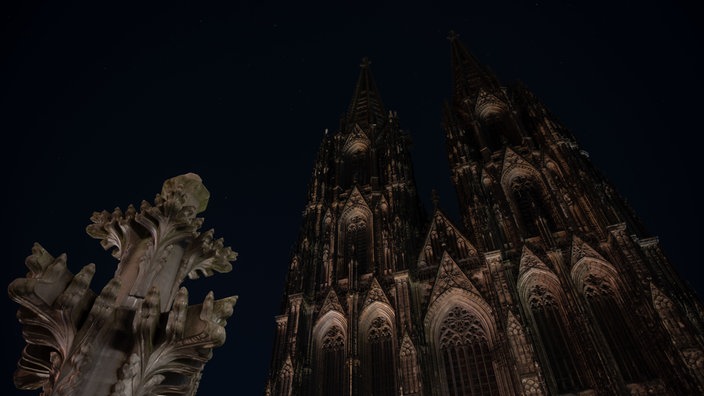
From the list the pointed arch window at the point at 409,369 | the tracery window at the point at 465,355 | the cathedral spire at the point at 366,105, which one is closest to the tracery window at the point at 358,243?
the tracery window at the point at 465,355

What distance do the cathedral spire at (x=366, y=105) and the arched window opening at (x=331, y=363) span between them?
16267mm

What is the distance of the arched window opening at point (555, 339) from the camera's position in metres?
15.3

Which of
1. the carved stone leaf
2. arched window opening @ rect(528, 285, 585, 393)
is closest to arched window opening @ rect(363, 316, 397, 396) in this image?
arched window opening @ rect(528, 285, 585, 393)

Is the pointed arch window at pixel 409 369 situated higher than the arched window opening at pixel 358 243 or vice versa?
the arched window opening at pixel 358 243

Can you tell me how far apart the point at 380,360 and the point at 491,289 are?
5.13 meters

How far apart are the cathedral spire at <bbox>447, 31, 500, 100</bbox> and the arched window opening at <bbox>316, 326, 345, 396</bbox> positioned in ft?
58.9

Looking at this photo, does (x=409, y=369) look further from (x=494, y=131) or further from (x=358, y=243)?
(x=494, y=131)

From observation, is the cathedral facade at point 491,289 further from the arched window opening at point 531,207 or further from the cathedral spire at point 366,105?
the cathedral spire at point 366,105

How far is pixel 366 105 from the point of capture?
118 feet

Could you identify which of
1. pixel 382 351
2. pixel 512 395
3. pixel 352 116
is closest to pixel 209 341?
pixel 512 395

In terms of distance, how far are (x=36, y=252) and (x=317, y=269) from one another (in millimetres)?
19128

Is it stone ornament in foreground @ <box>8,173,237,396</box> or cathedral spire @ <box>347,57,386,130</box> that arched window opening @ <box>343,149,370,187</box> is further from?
stone ornament in foreground @ <box>8,173,237,396</box>

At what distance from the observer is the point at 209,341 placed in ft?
11.8

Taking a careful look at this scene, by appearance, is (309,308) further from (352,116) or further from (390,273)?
(352,116)
